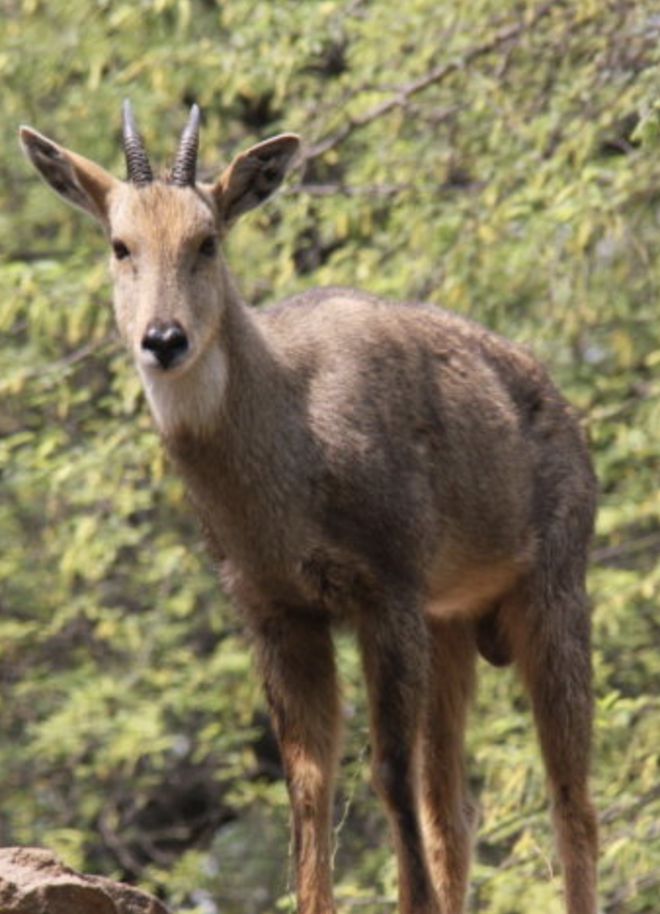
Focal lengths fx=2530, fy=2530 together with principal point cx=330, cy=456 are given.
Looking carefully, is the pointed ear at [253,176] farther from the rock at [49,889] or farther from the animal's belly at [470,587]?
the rock at [49,889]

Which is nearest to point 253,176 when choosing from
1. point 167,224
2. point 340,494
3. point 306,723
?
point 167,224

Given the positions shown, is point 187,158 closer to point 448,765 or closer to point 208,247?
point 208,247

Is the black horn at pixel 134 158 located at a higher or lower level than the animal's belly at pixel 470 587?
higher

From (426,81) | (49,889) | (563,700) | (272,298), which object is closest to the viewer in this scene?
(49,889)

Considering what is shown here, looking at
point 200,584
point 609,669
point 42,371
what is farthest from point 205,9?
point 609,669

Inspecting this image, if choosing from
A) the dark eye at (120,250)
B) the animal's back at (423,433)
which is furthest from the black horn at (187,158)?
the animal's back at (423,433)

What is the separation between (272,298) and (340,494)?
6112mm

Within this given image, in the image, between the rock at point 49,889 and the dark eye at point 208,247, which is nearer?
the rock at point 49,889

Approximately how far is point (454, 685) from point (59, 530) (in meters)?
6.36

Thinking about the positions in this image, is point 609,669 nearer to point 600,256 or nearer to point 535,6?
point 600,256

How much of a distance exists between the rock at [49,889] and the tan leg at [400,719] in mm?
1134

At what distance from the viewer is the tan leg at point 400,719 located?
8.75 m

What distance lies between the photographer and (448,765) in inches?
392

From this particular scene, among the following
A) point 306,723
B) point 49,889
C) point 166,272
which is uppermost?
point 166,272
